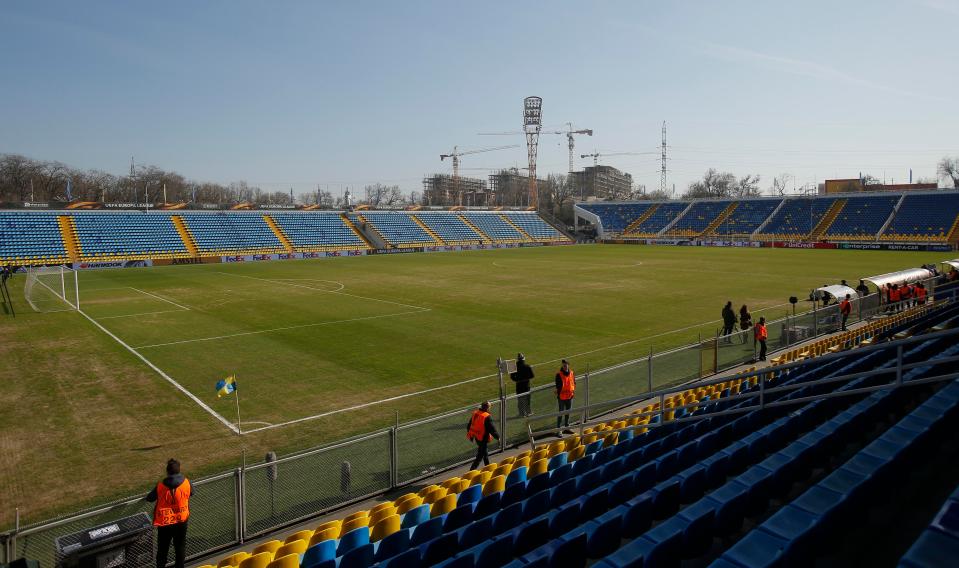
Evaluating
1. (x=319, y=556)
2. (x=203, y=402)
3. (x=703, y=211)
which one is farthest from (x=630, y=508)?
(x=703, y=211)

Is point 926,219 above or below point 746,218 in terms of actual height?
below

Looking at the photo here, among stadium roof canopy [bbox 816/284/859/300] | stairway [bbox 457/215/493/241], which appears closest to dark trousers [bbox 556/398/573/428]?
stadium roof canopy [bbox 816/284/859/300]

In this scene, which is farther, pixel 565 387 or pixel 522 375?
pixel 522 375

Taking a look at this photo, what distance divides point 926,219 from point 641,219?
40789 millimetres

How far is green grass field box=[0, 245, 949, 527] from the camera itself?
1298 cm

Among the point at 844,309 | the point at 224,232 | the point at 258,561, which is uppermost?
the point at 224,232

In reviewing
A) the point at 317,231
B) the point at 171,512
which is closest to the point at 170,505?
the point at 171,512

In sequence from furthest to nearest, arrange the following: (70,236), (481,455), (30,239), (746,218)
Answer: (746,218), (70,236), (30,239), (481,455)

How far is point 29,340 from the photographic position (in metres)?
24.0

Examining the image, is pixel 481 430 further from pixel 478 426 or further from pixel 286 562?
pixel 286 562

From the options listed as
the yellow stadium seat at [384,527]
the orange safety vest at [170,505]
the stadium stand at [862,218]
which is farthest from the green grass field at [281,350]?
the stadium stand at [862,218]

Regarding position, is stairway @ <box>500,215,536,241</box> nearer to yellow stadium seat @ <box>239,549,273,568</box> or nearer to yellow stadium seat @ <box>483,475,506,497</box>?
yellow stadium seat @ <box>483,475,506,497</box>

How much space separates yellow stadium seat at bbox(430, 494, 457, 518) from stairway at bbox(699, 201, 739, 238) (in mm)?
91986

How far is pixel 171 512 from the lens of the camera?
24.3 feet
